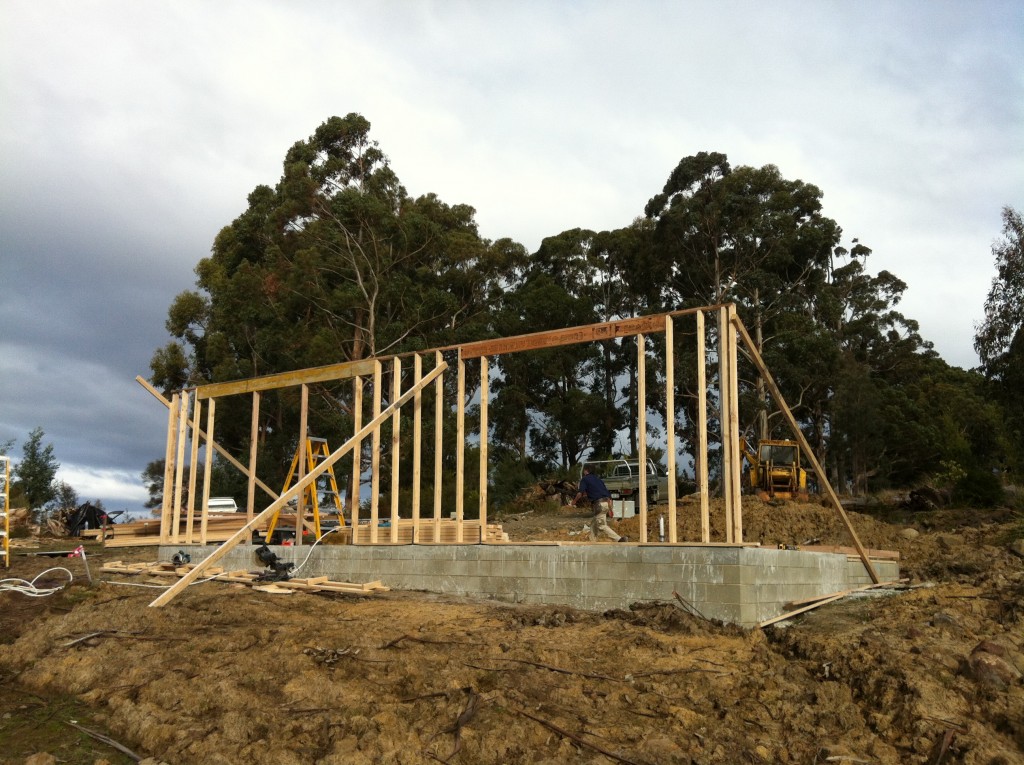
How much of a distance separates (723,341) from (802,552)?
104 inches

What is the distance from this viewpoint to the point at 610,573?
339 inches

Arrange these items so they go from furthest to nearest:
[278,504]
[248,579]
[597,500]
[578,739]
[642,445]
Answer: [597,500] → [248,579] → [278,504] → [642,445] → [578,739]

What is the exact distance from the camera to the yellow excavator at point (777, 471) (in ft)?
72.9

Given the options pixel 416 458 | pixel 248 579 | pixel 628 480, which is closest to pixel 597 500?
pixel 416 458

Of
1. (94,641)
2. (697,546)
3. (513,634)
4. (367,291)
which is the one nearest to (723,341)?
(697,546)

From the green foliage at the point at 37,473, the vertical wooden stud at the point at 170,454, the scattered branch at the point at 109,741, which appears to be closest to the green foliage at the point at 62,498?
the green foliage at the point at 37,473

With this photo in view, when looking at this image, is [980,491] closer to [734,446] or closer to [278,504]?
[734,446]

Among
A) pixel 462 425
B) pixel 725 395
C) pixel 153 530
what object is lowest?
pixel 153 530

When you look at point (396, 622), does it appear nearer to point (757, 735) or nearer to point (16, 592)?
point (757, 735)

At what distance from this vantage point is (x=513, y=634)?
23.7 ft

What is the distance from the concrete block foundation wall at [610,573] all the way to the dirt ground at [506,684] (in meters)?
0.30

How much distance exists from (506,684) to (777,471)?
60.4 ft

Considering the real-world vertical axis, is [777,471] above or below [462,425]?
below

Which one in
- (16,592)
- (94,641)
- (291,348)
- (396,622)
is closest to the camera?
(94,641)
